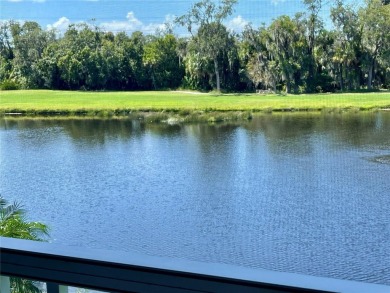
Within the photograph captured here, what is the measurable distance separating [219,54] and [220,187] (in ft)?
5.58

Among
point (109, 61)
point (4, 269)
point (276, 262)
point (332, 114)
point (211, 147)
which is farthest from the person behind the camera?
point (211, 147)

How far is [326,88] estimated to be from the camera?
23.2 ft

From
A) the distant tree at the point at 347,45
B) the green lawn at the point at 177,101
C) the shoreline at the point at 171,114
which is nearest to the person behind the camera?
the distant tree at the point at 347,45

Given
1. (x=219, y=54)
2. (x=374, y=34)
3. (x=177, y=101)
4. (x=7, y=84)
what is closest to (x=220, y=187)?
(x=177, y=101)

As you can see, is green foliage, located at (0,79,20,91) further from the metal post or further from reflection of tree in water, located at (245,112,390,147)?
the metal post

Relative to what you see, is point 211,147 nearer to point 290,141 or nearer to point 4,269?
point 290,141

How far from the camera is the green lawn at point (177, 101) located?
6.82 meters

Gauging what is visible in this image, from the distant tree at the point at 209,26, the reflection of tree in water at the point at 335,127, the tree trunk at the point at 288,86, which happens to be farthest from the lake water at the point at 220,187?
the distant tree at the point at 209,26

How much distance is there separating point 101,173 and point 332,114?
3.33 meters

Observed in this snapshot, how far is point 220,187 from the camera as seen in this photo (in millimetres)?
7281

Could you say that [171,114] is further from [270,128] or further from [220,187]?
[220,187]

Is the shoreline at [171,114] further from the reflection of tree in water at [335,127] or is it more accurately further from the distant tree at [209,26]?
the distant tree at [209,26]

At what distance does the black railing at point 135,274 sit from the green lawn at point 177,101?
19.6 feet

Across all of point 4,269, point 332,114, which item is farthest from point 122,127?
point 4,269
